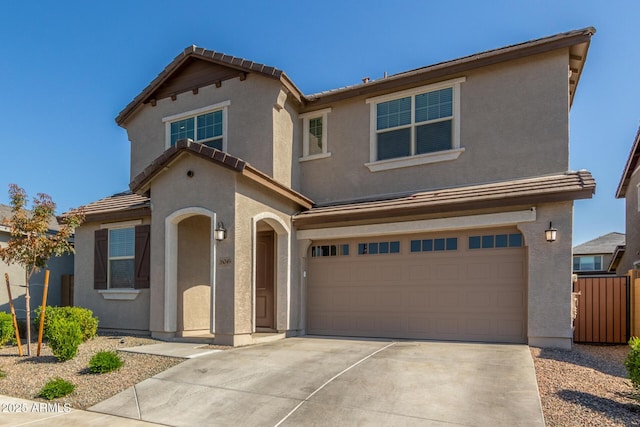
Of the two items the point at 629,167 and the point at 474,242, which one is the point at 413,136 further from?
the point at 629,167

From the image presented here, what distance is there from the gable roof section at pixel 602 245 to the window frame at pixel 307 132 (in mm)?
27935

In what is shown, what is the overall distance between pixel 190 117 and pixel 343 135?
4837 millimetres

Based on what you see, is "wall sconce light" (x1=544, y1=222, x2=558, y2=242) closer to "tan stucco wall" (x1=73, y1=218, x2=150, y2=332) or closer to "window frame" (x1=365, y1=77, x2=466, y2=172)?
"window frame" (x1=365, y1=77, x2=466, y2=172)

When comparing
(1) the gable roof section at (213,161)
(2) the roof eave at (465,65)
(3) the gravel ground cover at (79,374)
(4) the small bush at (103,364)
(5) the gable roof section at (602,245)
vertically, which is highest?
(2) the roof eave at (465,65)

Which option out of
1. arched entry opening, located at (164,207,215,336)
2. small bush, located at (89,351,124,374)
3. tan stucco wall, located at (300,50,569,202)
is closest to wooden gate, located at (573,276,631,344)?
tan stucco wall, located at (300,50,569,202)

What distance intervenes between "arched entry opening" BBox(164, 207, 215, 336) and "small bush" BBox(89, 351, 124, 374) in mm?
2241

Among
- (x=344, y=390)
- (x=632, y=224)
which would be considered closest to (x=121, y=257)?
(x=344, y=390)

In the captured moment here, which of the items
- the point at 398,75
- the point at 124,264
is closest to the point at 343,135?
the point at 398,75

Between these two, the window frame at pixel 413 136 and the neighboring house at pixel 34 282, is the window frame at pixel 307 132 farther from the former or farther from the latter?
the neighboring house at pixel 34 282

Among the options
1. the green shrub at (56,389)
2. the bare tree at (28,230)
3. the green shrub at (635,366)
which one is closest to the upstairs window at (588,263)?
the green shrub at (635,366)

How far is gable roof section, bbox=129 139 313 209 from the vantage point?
9.05 meters

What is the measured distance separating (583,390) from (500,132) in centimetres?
593

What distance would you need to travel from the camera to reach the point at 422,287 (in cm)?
980

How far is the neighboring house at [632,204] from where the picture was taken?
1689cm
